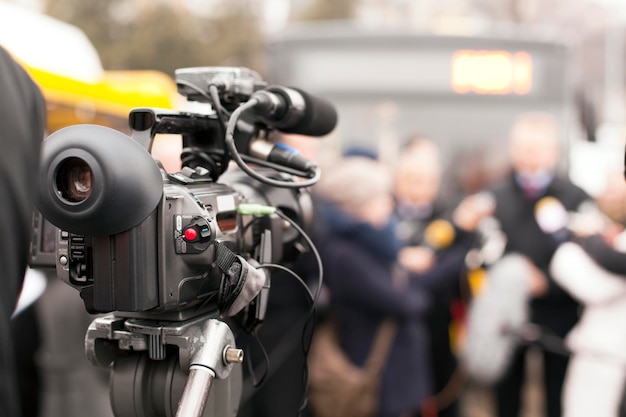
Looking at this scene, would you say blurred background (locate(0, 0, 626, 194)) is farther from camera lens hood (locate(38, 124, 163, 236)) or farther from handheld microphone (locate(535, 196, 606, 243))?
camera lens hood (locate(38, 124, 163, 236))

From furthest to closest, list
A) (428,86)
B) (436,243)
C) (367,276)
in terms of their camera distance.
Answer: (428,86)
(436,243)
(367,276)

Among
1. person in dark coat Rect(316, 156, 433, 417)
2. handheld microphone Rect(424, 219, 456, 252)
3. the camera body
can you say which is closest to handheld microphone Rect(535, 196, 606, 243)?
handheld microphone Rect(424, 219, 456, 252)

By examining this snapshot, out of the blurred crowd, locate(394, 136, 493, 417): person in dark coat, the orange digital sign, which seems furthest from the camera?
the orange digital sign

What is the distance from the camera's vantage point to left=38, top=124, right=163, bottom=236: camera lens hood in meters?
1.16

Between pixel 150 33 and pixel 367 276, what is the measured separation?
18.5 m

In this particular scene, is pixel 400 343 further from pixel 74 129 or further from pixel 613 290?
pixel 74 129

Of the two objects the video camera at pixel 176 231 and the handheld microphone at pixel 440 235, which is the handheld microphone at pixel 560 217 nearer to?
the handheld microphone at pixel 440 235

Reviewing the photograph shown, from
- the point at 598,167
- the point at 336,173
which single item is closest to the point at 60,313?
the point at 336,173

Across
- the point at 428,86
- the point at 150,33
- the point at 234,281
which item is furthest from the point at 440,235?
the point at 150,33

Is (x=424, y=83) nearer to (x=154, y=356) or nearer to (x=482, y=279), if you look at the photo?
(x=482, y=279)

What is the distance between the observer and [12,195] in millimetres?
1344

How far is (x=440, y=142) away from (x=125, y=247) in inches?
183

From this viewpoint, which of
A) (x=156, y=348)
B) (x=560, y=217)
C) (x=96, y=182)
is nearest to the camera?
(x=96, y=182)

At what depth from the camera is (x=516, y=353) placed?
393cm
